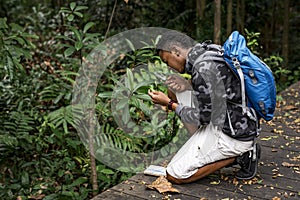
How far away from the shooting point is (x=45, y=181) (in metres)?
3.51

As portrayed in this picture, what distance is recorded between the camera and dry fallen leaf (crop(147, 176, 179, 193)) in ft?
8.57

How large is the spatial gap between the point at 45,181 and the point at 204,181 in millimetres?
1380

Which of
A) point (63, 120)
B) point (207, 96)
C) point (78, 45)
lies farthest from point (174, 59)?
point (63, 120)

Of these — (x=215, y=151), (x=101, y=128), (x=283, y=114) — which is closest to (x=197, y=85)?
(x=215, y=151)

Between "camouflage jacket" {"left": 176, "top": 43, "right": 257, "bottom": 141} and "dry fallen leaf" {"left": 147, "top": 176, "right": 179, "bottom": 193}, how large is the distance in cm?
40

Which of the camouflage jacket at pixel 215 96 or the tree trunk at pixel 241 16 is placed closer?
the camouflage jacket at pixel 215 96

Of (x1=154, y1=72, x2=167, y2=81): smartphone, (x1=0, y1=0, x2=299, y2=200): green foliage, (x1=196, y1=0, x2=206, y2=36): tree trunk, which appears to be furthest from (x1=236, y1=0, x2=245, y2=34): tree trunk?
(x1=154, y1=72, x2=167, y2=81): smartphone

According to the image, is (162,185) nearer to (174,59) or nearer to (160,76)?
(174,59)

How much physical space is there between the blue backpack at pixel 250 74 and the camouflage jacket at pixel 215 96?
49 mm

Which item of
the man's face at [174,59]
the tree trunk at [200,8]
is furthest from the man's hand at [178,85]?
the tree trunk at [200,8]

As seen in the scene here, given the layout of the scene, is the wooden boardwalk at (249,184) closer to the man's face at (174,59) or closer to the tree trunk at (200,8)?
the man's face at (174,59)

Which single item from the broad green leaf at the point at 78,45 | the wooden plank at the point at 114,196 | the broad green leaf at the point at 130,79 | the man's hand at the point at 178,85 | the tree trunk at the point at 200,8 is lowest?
the wooden plank at the point at 114,196

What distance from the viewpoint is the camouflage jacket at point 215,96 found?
8.46ft

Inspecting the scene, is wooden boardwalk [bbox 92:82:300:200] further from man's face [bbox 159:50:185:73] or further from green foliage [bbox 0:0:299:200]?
man's face [bbox 159:50:185:73]
